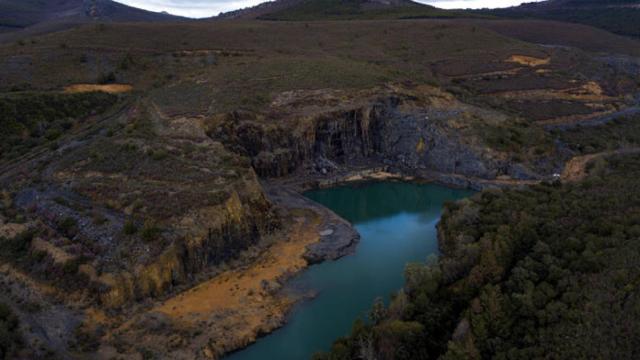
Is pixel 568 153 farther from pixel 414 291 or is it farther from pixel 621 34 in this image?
pixel 621 34

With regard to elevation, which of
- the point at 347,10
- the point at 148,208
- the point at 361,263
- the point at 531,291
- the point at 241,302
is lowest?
the point at 361,263

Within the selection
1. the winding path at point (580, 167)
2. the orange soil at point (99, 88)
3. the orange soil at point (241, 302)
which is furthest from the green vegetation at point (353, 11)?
the orange soil at point (241, 302)

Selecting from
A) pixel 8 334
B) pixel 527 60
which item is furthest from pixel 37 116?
pixel 527 60

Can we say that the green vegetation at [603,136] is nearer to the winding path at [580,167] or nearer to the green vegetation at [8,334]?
the winding path at [580,167]

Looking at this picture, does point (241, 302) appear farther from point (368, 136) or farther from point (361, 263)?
point (368, 136)

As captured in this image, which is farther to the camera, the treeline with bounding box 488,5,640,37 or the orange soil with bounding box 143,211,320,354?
the treeline with bounding box 488,5,640,37

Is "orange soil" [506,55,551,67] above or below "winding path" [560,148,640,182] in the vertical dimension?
above

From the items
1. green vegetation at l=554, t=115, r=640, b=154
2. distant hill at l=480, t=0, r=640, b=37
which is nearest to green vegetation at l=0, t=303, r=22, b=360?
green vegetation at l=554, t=115, r=640, b=154

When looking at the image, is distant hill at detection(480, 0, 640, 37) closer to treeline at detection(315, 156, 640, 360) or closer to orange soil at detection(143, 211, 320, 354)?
treeline at detection(315, 156, 640, 360)
